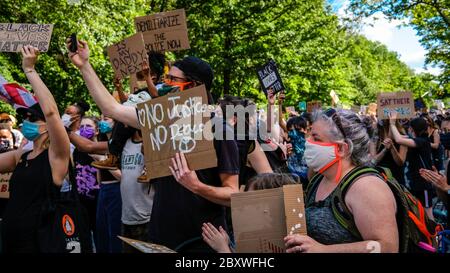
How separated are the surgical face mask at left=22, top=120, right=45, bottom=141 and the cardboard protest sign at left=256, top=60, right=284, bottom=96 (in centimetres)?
500

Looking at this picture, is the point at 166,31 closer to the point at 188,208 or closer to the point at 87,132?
the point at 87,132

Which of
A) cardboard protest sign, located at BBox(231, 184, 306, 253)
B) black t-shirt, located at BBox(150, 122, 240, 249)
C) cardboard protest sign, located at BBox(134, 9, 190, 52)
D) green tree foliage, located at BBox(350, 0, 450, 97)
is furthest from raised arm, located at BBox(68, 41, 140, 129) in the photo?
green tree foliage, located at BBox(350, 0, 450, 97)

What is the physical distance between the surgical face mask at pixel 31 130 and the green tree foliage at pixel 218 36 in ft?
41.4

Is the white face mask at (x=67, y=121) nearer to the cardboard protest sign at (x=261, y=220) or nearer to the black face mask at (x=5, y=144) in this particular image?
the black face mask at (x=5, y=144)

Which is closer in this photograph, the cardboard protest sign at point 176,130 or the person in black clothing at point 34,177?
the cardboard protest sign at point 176,130

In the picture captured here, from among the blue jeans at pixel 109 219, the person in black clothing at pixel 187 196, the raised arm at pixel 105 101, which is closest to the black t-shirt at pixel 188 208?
the person in black clothing at pixel 187 196

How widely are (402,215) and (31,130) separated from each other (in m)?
2.61

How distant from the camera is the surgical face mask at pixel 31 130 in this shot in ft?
13.5

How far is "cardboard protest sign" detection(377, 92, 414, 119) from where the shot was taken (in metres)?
10.0

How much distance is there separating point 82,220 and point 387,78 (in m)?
89.3

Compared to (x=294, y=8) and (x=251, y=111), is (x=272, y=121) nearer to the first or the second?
(x=251, y=111)

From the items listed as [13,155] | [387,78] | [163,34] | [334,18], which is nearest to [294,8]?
[334,18]

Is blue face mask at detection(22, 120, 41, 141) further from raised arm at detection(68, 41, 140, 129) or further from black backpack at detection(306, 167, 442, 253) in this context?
black backpack at detection(306, 167, 442, 253)

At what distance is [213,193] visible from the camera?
3.38 meters
